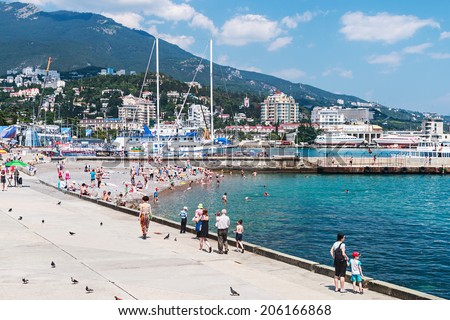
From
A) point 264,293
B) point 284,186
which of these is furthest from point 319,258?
point 284,186

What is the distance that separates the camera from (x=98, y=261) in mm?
14648

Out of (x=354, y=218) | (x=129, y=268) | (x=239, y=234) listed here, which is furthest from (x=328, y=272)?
(x=354, y=218)

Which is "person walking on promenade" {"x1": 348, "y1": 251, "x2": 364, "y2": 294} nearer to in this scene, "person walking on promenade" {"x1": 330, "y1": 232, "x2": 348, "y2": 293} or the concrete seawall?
"person walking on promenade" {"x1": 330, "y1": 232, "x2": 348, "y2": 293}

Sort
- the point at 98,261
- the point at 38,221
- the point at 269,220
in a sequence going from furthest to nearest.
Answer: the point at 269,220
the point at 38,221
the point at 98,261

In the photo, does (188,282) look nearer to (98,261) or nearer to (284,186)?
(98,261)

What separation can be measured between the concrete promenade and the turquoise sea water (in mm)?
5544

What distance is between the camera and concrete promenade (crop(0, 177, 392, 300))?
1156cm

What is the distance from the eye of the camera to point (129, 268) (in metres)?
13.8

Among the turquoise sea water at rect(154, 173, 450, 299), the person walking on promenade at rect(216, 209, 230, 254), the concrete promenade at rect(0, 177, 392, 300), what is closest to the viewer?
the concrete promenade at rect(0, 177, 392, 300)

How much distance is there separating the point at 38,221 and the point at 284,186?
3436cm

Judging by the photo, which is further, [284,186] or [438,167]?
[438,167]

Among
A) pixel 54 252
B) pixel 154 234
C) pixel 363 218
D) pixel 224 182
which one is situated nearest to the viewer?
pixel 54 252

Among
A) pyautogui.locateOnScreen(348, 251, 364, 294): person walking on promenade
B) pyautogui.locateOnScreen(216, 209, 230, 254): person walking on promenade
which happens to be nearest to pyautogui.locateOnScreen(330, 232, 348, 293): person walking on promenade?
pyautogui.locateOnScreen(348, 251, 364, 294): person walking on promenade

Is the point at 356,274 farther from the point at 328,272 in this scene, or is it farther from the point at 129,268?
the point at 129,268
